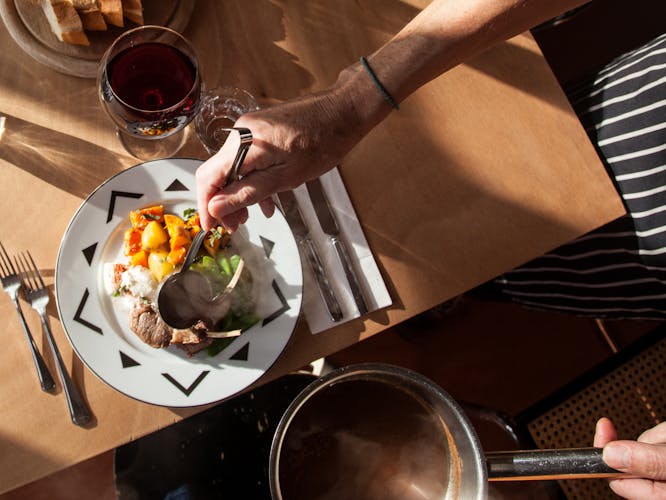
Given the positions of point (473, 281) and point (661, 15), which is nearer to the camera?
point (473, 281)

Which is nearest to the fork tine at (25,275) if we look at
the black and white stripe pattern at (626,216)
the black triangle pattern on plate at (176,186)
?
the black triangle pattern on plate at (176,186)

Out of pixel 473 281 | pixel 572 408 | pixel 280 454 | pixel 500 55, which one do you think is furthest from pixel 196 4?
pixel 572 408

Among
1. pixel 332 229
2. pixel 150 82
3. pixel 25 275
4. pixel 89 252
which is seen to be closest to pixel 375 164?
pixel 332 229

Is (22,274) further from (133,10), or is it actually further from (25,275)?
(133,10)

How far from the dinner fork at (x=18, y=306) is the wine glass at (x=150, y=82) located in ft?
0.91

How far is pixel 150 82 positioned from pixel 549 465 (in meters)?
0.75

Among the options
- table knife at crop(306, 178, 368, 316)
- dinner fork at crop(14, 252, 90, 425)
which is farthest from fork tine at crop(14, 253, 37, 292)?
table knife at crop(306, 178, 368, 316)

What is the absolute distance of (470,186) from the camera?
3.32 feet

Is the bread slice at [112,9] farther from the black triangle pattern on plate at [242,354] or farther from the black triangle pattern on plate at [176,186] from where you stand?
the black triangle pattern on plate at [242,354]

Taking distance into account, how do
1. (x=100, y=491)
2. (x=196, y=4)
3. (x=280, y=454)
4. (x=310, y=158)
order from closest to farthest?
(x=280, y=454) < (x=310, y=158) < (x=196, y=4) < (x=100, y=491)

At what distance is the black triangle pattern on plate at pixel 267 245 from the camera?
928 millimetres

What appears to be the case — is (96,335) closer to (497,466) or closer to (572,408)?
(497,466)

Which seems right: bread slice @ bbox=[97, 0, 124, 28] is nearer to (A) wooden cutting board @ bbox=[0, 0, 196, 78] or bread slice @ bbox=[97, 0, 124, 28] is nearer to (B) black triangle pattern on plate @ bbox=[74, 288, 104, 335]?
(A) wooden cutting board @ bbox=[0, 0, 196, 78]

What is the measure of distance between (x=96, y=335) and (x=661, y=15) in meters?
1.56
